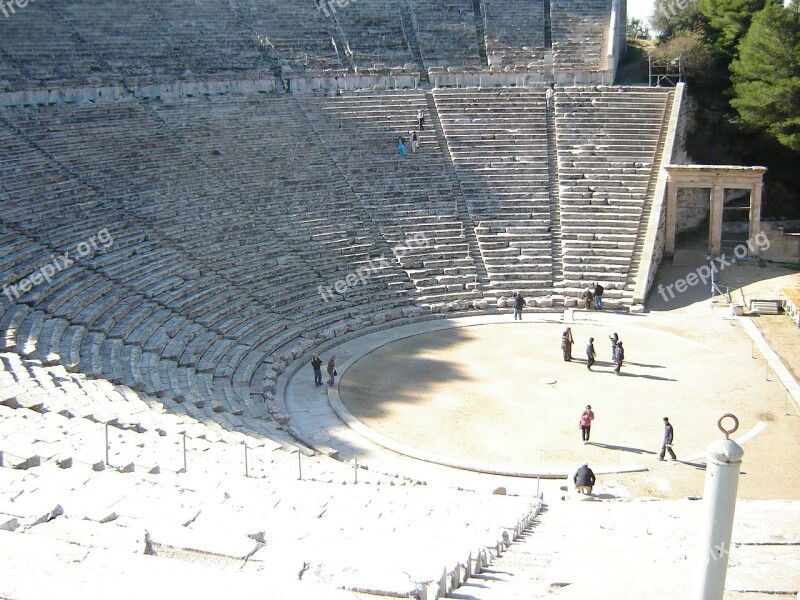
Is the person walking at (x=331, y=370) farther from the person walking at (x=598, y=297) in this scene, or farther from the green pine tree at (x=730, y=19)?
the green pine tree at (x=730, y=19)

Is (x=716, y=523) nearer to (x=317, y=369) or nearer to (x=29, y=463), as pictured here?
(x=29, y=463)

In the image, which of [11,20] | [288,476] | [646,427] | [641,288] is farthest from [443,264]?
[11,20]

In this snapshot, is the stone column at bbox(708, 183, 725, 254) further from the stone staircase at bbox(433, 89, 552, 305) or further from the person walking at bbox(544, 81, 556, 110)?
the person walking at bbox(544, 81, 556, 110)

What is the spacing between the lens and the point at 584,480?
43.2ft

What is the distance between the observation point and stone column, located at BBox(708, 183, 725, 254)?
25.7m

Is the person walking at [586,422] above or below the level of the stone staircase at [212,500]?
above

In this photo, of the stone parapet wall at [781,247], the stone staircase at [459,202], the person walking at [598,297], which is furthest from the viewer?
the stone parapet wall at [781,247]

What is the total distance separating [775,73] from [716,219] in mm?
6692

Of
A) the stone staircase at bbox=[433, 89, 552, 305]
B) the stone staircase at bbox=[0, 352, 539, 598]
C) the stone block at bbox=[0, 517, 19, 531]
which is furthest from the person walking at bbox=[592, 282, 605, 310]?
the stone block at bbox=[0, 517, 19, 531]

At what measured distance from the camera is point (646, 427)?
52.6 feet

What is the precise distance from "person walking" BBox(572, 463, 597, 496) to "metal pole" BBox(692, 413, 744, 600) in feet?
22.5

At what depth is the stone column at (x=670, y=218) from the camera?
2577cm

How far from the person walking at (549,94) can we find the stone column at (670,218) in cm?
522

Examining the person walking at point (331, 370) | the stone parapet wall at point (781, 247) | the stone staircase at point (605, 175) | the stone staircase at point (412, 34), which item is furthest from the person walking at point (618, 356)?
the stone staircase at point (412, 34)
